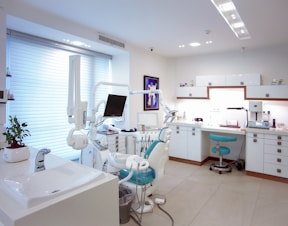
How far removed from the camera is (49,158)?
2.05 metres

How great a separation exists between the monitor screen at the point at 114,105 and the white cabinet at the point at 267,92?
2752 mm

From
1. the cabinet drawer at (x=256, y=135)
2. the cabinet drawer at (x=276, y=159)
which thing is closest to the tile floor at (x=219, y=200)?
the cabinet drawer at (x=276, y=159)

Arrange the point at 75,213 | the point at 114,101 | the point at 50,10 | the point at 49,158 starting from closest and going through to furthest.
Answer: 1. the point at 75,213
2. the point at 49,158
3. the point at 50,10
4. the point at 114,101

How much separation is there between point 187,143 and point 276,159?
1.74 m

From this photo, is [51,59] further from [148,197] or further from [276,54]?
[276,54]

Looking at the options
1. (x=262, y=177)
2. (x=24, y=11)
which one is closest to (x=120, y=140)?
(x=24, y=11)

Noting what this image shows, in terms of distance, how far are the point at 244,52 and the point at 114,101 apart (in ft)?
10.7

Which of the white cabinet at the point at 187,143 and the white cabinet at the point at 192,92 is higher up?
the white cabinet at the point at 192,92

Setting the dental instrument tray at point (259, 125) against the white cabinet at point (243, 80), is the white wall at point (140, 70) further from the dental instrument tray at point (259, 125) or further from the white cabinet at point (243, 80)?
the dental instrument tray at point (259, 125)

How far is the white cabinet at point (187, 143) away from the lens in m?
4.67

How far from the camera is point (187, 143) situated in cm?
483

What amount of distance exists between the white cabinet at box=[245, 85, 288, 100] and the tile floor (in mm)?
1614

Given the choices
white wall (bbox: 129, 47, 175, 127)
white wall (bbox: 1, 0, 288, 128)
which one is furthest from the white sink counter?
white wall (bbox: 129, 47, 175, 127)

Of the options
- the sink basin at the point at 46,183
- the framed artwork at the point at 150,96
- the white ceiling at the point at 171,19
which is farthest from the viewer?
the framed artwork at the point at 150,96
